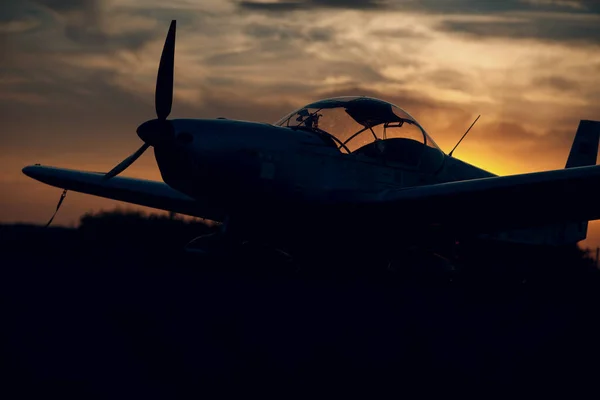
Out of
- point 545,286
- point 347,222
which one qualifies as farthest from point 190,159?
point 545,286

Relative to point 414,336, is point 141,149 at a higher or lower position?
higher

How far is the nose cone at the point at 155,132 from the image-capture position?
11.9 meters

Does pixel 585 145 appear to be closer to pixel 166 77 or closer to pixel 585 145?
pixel 585 145

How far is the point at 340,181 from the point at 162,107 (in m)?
3.22

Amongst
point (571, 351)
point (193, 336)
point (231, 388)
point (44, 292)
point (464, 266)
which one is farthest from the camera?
point (464, 266)

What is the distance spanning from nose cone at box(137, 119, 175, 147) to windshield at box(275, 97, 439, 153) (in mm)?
2883

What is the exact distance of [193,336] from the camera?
22.4 ft

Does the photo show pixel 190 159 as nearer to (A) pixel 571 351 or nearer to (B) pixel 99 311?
(B) pixel 99 311

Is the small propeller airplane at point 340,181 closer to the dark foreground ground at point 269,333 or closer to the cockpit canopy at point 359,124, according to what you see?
the cockpit canopy at point 359,124

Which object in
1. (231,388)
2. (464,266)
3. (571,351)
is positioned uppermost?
(464,266)

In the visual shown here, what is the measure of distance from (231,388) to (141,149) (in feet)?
29.4

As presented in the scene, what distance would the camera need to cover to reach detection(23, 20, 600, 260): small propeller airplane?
12.4m

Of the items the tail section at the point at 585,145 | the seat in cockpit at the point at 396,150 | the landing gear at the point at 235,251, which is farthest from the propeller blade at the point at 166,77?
the tail section at the point at 585,145

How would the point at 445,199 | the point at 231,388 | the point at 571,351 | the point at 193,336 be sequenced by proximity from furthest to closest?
the point at 445,199 → the point at 571,351 → the point at 193,336 → the point at 231,388
